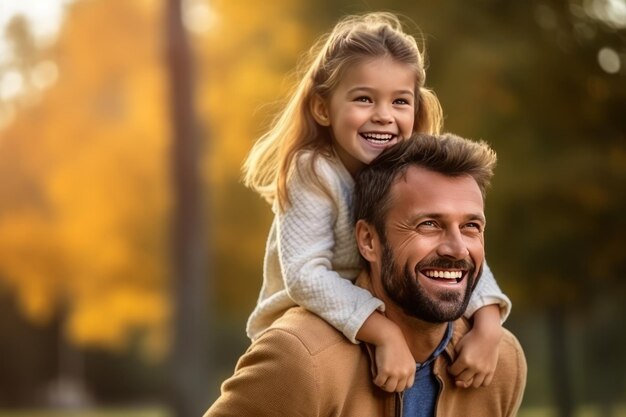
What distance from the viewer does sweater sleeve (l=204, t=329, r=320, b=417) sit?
3.95 meters

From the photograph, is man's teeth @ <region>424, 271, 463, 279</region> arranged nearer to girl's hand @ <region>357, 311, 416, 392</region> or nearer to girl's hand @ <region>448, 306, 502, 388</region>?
girl's hand @ <region>357, 311, 416, 392</region>

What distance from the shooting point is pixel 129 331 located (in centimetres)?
3275

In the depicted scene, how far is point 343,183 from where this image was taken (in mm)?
4277

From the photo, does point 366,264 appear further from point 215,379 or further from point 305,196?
point 215,379

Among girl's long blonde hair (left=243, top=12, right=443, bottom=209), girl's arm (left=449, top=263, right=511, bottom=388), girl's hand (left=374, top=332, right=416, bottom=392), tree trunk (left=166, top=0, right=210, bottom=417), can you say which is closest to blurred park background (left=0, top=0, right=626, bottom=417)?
tree trunk (left=166, top=0, right=210, bottom=417)

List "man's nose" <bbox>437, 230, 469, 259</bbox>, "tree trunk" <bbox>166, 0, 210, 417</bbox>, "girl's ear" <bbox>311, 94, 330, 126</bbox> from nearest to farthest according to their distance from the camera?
"man's nose" <bbox>437, 230, 469, 259</bbox> → "girl's ear" <bbox>311, 94, 330, 126</bbox> → "tree trunk" <bbox>166, 0, 210, 417</bbox>

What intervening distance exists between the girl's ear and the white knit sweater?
0.19m

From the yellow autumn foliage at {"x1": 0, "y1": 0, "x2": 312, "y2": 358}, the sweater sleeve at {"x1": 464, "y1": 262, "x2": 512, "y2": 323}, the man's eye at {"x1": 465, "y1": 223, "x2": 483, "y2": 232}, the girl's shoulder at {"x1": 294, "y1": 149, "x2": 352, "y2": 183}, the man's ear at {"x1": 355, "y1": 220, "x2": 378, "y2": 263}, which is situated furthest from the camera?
the yellow autumn foliage at {"x1": 0, "y1": 0, "x2": 312, "y2": 358}

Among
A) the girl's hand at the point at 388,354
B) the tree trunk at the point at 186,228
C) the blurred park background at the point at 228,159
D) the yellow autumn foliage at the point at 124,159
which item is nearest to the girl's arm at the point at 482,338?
the girl's hand at the point at 388,354

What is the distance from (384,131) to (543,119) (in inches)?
344

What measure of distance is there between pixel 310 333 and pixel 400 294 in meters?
0.29

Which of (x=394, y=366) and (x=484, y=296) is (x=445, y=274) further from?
(x=484, y=296)

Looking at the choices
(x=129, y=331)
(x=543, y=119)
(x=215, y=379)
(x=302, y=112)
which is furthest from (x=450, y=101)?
(x=129, y=331)

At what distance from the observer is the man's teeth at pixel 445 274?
13.0 feet
